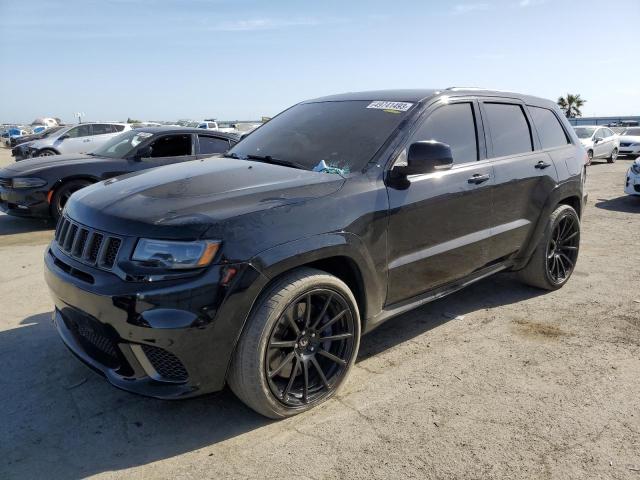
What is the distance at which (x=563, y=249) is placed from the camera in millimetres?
4887

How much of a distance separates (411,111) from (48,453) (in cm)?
286

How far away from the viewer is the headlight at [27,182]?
712 centimetres

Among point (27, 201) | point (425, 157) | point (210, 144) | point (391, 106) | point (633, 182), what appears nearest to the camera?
point (425, 157)

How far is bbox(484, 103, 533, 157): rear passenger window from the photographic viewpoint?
4.02m

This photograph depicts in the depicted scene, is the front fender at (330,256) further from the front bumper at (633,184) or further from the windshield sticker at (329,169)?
the front bumper at (633,184)

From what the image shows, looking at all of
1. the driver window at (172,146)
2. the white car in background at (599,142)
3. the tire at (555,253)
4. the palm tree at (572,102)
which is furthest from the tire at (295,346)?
the palm tree at (572,102)

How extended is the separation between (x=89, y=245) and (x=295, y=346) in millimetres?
1182

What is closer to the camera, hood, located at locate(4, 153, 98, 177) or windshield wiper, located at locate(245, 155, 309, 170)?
windshield wiper, located at locate(245, 155, 309, 170)

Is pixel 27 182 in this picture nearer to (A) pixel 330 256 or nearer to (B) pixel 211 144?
(B) pixel 211 144

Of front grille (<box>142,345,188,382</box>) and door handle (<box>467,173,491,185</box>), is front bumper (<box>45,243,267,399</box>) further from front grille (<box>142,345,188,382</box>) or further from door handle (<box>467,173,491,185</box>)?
door handle (<box>467,173,491,185</box>)

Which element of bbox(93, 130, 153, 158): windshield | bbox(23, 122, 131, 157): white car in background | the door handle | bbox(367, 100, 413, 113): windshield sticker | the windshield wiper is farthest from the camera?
bbox(23, 122, 131, 157): white car in background

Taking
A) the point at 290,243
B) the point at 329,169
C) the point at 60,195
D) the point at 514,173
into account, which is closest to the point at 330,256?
the point at 290,243

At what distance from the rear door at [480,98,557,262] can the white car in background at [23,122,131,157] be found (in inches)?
545

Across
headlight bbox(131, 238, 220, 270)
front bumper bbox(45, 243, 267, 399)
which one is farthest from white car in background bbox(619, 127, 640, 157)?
headlight bbox(131, 238, 220, 270)
